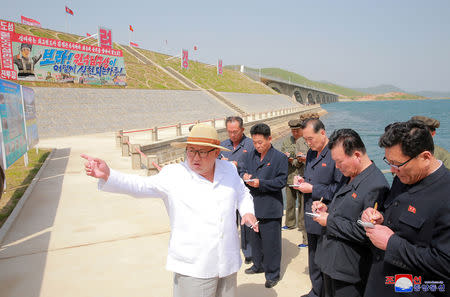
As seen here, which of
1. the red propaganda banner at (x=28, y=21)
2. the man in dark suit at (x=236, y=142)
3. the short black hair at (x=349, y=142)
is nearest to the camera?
the short black hair at (x=349, y=142)

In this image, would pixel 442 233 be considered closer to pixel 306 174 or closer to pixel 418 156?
pixel 418 156

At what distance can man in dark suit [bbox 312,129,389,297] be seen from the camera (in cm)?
225

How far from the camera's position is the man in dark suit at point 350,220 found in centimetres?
225

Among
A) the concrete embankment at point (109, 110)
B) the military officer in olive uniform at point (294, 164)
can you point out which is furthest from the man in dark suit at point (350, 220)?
the concrete embankment at point (109, 110)

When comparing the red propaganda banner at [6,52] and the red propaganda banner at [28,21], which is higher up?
the red propaganda banner at [28,21]

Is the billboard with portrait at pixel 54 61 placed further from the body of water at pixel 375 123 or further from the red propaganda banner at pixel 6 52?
the body of water at pixel 375 123

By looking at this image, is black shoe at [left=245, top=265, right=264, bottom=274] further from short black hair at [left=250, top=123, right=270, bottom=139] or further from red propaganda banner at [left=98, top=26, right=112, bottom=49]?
red propaganda banner at [left=98, top=26, right=112, bottom=49]

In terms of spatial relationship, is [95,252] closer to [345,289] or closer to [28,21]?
[345,289]

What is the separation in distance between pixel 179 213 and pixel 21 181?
8358 millimetres

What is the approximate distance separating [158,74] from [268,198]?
4013cm

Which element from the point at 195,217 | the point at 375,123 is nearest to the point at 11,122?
the point at 195,217

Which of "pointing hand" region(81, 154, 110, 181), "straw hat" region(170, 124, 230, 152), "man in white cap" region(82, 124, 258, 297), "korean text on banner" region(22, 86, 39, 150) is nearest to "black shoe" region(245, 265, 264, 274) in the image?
"man in white cap" region(82, 124, 258, 297)

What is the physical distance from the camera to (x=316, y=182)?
132 inches

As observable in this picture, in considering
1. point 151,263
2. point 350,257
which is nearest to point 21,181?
point 151,263
